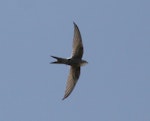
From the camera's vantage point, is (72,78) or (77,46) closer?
(77,46)

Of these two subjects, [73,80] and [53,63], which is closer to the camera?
[53,63]

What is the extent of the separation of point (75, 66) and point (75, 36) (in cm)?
78

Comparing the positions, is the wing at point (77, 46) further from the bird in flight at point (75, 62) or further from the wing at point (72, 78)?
the wing at point (72, 78)

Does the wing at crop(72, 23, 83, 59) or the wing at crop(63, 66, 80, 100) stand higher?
the wing at crop(72, 23, 83, 59)

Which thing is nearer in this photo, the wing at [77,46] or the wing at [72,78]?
the wing at [77,46]

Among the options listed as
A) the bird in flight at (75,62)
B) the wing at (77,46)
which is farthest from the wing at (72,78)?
the wing at (77,46)

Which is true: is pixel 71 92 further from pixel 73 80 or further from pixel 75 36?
pixel 75 36

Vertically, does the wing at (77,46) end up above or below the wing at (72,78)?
above

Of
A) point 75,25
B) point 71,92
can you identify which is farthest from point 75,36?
point 71,92

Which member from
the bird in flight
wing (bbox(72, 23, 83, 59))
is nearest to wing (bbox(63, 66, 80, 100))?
the bird in flight

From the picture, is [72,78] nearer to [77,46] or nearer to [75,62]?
[75,62]

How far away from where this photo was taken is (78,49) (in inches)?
619

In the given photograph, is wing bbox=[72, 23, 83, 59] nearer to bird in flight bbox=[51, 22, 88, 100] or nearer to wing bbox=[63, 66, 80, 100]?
bird in flight bbox=[51, 22, 88, 100]

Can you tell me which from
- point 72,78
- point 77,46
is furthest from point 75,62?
point 72,78
